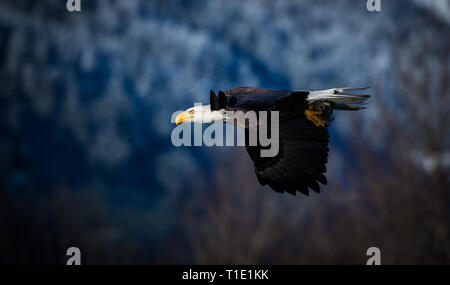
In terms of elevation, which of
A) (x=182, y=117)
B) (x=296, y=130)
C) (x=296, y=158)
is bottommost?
(x=296, y=158)

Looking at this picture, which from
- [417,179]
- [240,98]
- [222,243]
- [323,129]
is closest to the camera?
[240,98]

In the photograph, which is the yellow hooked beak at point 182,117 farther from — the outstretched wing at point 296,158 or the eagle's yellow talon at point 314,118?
the eagle's yellow talon at point 314,118

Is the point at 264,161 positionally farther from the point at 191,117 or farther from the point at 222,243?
the point at 222,243

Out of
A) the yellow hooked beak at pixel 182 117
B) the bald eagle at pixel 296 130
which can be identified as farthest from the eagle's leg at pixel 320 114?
the yellow hooked beak at pixel 182 117

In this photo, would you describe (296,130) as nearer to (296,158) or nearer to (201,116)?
(296,158)

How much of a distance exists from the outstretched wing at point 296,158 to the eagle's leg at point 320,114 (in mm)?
39

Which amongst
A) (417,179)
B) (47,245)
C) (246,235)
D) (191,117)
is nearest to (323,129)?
(191,117)

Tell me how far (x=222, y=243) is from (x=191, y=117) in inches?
505

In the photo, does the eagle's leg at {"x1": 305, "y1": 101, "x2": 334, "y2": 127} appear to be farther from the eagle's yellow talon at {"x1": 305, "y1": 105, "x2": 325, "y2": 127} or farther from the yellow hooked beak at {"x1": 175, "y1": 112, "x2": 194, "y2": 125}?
the yellow hooked beak at {"x1": 175, "y1": 112, "x2": 194, "y2": 125}

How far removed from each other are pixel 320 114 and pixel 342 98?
0.22 meters

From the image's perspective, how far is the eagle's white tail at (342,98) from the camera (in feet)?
12.0

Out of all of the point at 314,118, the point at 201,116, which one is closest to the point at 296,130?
the point at 314,118

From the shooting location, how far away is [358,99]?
3.70 metres

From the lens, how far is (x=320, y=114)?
147 inches
